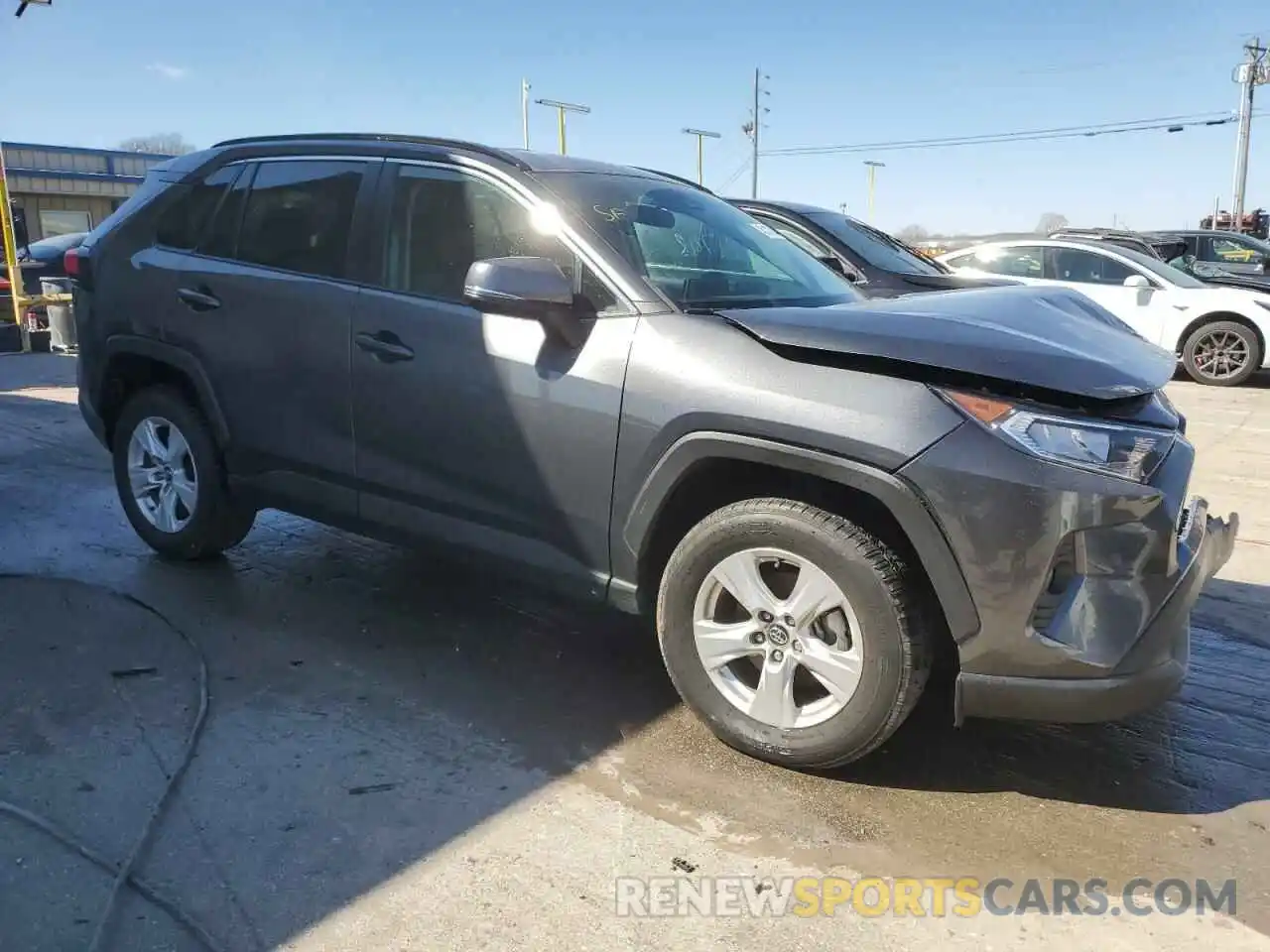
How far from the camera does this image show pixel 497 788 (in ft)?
9.32

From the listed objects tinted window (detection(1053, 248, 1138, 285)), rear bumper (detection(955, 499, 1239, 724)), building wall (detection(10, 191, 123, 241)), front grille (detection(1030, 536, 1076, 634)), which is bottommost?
rear bumper (detection(955, 499, 1239, 724))

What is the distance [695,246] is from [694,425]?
107cm

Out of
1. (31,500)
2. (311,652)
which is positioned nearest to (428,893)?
(311,652)

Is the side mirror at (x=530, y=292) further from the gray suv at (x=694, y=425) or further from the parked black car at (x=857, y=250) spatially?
the parked black car at (x=857, y=250)

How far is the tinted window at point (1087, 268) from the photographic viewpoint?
38.7 ft

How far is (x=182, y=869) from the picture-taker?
2.45 metres

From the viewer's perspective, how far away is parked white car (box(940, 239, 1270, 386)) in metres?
11.1

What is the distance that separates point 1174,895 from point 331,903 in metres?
1.98

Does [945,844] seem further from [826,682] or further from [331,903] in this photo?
[331,903]

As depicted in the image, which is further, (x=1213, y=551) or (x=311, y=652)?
(x=311, y=652)

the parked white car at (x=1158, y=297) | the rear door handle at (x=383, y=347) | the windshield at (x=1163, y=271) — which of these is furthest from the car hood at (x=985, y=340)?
the windshield at (x=1163, y=271)

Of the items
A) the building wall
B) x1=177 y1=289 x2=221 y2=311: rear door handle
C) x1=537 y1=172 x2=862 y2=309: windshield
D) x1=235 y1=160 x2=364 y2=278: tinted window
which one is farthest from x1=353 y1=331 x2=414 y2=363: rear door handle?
the building wall

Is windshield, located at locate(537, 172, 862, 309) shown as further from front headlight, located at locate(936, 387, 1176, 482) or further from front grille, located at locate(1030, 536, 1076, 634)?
front grille, located at locate(1030, 536, 1076, 634)

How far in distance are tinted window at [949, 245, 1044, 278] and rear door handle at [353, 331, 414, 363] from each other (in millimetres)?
9841
